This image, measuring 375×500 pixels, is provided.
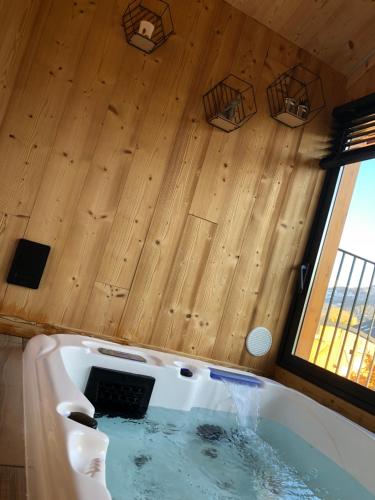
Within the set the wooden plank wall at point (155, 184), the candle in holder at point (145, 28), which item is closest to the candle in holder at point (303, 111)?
the wooden plank wall at point (155, 184)

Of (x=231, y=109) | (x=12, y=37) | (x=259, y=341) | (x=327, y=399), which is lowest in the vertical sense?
(x=327, y=399)

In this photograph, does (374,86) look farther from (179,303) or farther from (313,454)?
(313,454)

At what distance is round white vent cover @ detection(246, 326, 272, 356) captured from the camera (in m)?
2.67

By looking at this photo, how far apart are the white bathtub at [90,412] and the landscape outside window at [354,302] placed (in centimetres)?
62

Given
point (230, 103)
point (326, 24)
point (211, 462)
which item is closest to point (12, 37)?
point (230, 103)

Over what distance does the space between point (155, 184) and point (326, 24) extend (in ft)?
4.65

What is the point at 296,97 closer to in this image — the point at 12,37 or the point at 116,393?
the point at 12,37

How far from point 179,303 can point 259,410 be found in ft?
2.32

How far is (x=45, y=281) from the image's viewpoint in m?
2.25

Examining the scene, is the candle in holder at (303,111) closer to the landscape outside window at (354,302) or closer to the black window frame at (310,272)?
the black window frame at (310,272)

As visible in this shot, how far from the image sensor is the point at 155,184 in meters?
2.44

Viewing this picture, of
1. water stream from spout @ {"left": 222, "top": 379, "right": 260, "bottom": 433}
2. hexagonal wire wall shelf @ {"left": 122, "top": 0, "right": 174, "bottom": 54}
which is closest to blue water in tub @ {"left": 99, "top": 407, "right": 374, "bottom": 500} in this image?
water stream from spout @ {"left": 222, "top": 379, "right": 260, "bottom": 433}

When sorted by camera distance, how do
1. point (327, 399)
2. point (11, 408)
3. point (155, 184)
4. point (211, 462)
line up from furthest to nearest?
point (155, 184) < point (327, 399) < point (211, 462) < point (11, 408)

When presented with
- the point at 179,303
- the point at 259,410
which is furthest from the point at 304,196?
the point at 259,410
